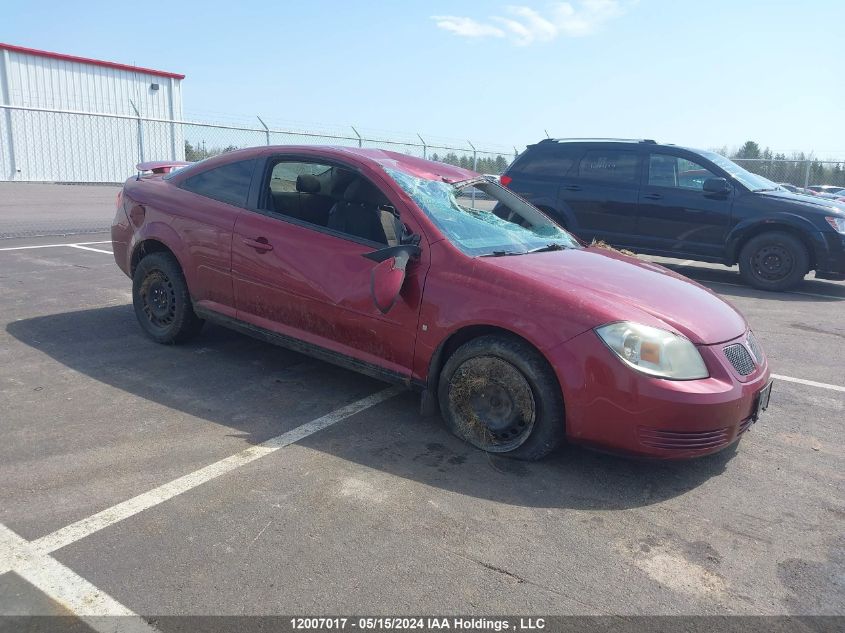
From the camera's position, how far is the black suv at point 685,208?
30.4 ft

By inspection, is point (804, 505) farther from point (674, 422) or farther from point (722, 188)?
point (722, 188)

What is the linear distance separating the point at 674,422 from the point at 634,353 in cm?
39

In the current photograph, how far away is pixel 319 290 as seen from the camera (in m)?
4.40

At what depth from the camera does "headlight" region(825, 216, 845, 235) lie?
358 inches

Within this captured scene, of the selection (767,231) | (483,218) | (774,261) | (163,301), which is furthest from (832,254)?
(163,301)

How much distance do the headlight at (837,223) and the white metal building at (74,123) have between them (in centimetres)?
1414

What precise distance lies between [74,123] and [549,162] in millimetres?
19037

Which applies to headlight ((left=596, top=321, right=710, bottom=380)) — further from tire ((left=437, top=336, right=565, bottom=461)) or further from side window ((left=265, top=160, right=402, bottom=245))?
side window ((left=265, top=160, right=402, bottom=245))

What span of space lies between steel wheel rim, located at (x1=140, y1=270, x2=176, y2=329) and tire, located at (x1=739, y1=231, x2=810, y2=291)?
7616 millimetres

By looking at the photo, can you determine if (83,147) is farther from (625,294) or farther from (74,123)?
(625,294)

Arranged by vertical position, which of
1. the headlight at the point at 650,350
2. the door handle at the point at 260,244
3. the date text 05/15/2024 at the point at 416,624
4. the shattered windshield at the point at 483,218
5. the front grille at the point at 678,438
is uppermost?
the shattered windshield at the point at 483,218

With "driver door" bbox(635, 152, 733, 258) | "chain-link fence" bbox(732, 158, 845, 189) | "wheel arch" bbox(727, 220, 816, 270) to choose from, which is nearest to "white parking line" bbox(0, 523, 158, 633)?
"driver door" bbox(635, 152, 733, 258)

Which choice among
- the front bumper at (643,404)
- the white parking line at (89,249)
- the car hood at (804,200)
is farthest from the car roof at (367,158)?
the car hood at (804,200)

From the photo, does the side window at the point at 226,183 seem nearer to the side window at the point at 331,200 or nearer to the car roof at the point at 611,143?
the side window at the point at 331,200
